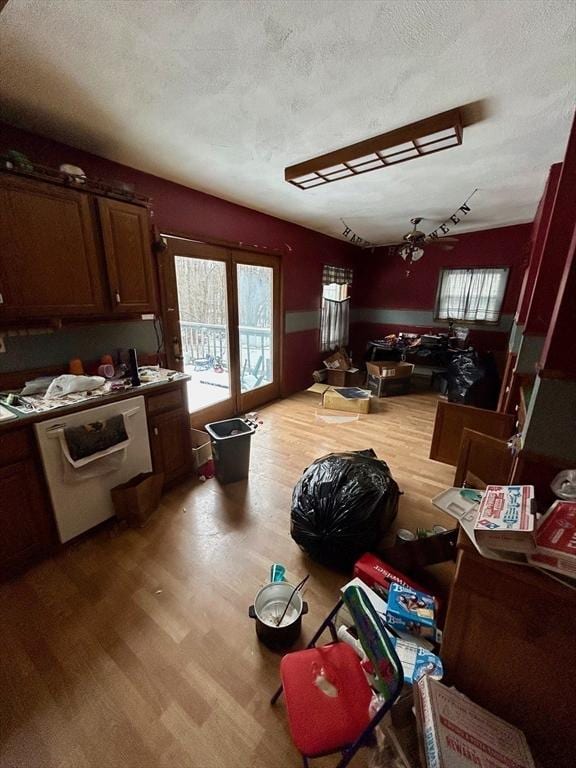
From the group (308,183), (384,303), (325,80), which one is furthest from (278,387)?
(325,80)

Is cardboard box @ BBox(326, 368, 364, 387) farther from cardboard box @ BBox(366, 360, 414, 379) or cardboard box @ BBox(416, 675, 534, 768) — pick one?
cardboard box @ BBox(416, 675, 534, 768)

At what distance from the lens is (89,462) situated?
5.67ft

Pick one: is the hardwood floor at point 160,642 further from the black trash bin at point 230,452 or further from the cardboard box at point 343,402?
Answer: the cardboard box at point 343,402

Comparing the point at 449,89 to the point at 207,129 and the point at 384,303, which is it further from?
the point at 384,303

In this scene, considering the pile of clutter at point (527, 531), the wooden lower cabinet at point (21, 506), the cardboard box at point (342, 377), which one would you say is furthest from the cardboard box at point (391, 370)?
the wooden lower cabinet at point (21, 506)

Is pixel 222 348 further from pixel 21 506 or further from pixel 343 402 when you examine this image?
pixel 21 506

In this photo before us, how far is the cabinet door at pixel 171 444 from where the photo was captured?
2172mm

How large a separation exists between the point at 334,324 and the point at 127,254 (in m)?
3.91

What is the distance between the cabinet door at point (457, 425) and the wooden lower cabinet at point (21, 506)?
281 cm

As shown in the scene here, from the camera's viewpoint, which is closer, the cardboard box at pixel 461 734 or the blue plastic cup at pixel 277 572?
the cardboard box at pixel 461 734

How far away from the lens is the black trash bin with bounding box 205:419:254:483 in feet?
7.61

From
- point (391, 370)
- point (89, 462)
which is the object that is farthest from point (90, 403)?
point (391, 370)

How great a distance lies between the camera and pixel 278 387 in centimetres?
438

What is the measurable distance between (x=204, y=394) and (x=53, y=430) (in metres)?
1.82
